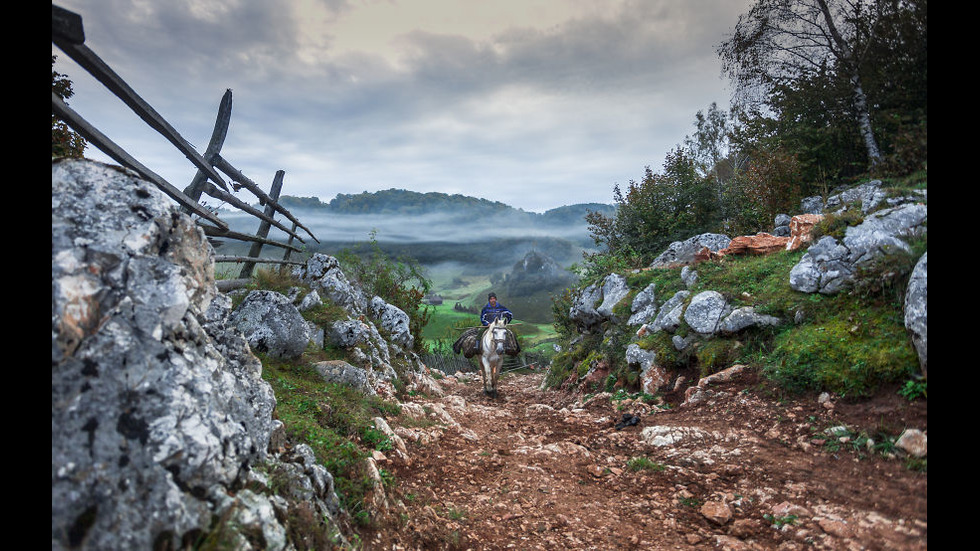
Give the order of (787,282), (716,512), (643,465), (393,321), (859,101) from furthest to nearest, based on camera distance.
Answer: (393,321)
(787,282)
(643,465)
(859,101)
(716,512)

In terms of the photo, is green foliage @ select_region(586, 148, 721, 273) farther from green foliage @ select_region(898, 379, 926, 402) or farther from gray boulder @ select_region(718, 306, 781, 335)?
green foliage @ select_region(898, 379, 926, 402)

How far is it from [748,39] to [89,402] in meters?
7.71

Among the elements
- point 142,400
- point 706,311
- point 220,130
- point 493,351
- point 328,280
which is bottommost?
point 493,351

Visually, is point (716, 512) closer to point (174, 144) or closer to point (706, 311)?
point (706, 311)

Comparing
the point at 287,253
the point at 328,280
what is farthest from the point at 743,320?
the point at 287,253

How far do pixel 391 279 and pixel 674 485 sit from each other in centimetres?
1285

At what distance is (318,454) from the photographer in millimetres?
3637

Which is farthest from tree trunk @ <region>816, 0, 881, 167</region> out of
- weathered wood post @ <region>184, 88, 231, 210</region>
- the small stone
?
weathered wood post @ <region>184, 88, 231, 210</region>

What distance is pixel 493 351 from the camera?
429 inches

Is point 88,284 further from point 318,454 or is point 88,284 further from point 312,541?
point 318,454

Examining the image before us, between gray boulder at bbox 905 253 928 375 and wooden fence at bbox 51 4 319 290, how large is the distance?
6.20 m

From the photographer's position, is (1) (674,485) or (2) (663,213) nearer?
(1) (674,485)

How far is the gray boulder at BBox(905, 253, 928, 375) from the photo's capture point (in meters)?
3.42

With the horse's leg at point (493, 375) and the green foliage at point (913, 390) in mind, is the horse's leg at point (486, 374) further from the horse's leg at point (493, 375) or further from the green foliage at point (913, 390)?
the green foliage at point (913, 390)
